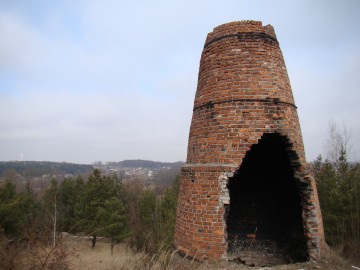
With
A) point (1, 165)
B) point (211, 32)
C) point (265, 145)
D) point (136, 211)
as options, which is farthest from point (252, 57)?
point (1, 165)

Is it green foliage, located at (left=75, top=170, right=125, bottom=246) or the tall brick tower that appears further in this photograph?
green foliage, located at (left=75, top=170, right=125, bottom=246)

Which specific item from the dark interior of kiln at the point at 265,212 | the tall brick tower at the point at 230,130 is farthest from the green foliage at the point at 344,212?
the tall brick tower at the point at 230,130

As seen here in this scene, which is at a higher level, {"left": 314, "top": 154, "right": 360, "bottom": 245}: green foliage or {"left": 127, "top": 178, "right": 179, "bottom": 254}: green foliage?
{"left": 314, "top": 154, "right": 360, "bottom": 245}: green foliage

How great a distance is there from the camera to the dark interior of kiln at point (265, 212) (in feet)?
20.4

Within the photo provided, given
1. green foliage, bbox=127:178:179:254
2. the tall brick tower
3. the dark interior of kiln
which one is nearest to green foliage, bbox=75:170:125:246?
green foliage, bbox=127:178:179:254

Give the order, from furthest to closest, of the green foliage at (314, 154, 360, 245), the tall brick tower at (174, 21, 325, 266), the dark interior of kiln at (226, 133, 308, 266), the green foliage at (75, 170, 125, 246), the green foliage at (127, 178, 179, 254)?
the green foliage at (75, 170, 125, 246) → the green foliage at (127, 178, 179, 254) → the green foliage at (314, 154, 360, 245) → the dark interior of kiln at (226, 133, 308, 266) → the tall brick tower at (174, 21, 325, 266)

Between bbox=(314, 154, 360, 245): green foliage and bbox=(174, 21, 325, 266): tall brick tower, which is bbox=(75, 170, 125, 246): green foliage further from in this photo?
bbox=(174, 21, 325, 266): tall brick tower

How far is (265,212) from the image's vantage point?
6879 millimetres

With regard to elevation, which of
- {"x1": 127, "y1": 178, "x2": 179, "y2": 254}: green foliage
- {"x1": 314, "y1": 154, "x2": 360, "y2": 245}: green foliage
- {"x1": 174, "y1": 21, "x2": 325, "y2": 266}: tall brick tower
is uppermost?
{"x1": 174, "y1": 21, "x2": 325, "y2": 266}: tall brick tower

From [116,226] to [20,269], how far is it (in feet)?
59.4

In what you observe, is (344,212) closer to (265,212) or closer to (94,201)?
(265,212)

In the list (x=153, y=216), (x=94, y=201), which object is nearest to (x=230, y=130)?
(x=153, y=216)

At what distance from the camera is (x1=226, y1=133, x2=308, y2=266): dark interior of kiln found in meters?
6.21

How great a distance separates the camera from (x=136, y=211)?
3003 cm
